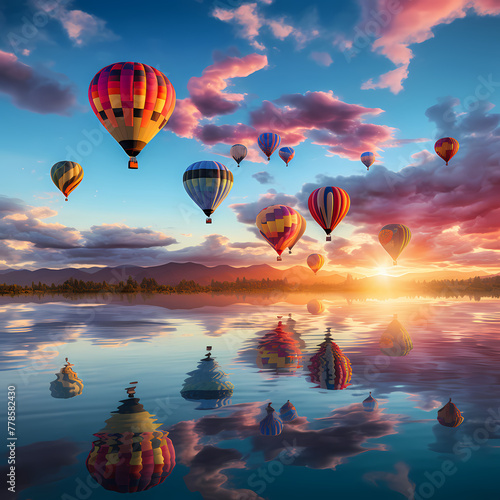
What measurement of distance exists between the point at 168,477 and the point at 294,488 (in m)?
2.64

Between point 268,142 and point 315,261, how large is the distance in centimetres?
4800

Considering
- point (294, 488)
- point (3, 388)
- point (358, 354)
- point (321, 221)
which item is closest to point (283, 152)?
point (321, 221)

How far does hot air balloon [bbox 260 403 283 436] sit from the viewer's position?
1066cm

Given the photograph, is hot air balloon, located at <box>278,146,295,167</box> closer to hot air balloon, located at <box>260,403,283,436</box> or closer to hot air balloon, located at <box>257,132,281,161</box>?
hot air balloon, located at <box>257,132,281,161</box>

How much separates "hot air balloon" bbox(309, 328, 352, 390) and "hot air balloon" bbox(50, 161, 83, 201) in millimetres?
56257

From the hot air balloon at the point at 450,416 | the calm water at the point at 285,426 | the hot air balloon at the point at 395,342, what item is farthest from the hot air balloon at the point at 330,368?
the hot air balloon at the point at 450,416

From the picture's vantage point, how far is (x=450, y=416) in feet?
39.2

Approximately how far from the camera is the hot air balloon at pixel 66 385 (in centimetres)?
1464

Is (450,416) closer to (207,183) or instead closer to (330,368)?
(330,368)

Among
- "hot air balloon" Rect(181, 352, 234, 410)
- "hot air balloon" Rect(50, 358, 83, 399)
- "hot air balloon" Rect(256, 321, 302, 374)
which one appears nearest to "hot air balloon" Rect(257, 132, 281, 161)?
"hot air balloon" Rect(256, 321, 302, 374)

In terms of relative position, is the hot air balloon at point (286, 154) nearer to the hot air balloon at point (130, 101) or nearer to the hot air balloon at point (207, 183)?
the hot air balloon at point (207, 183)

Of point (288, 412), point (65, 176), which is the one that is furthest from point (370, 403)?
point (65, 176)

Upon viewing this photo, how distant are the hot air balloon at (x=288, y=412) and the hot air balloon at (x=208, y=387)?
1.95m

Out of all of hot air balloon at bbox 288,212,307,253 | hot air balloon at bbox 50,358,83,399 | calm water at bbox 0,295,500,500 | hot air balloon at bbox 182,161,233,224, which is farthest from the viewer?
hot air balloon at bbox 288,212,307,253
